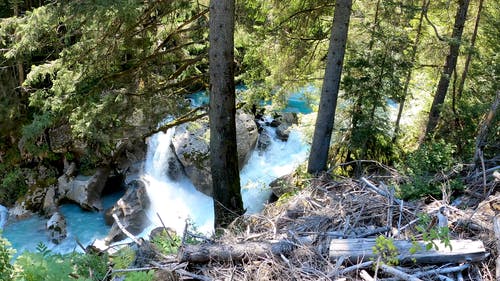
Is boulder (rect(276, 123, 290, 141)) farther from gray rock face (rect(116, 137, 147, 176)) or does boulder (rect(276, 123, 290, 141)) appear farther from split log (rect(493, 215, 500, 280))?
split log (rect(493, 215, 500, 280))

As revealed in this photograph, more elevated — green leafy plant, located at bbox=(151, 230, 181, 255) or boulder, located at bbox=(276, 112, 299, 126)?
green leafy plant, located at bbox=(151, 230, 181, 255)

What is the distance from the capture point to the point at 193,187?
12.0m

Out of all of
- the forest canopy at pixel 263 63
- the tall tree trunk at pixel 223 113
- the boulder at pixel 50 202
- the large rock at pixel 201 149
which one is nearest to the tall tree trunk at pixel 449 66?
the forest canopy at pixel 263 63

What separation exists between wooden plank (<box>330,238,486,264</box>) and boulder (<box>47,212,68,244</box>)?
935 cm

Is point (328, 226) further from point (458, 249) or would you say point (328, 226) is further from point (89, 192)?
point (89, 192)

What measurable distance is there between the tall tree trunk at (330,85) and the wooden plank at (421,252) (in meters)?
3.70

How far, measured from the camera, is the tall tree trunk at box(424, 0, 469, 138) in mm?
7625

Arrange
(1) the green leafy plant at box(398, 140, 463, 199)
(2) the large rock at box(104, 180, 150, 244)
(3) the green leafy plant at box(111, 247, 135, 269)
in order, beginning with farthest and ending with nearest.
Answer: (2) the large rock at box(104, 180, 150, 244) → (1) the green leafy plant at box(398, 140, 463, 199) → (3) the green leafy plant at box(111, 247, 135, 269)

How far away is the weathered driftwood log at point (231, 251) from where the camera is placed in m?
3.32

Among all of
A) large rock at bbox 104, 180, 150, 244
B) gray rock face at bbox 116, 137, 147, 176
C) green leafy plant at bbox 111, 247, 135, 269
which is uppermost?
green leafy plant at bbox 111, 247, 135, 269

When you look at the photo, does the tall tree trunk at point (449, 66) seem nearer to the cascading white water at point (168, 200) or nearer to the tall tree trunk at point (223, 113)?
the tall tree trunk at point (223, 113)

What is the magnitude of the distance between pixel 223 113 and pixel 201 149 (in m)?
6.15

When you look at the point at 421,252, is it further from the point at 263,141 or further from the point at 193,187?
the point at 263,141

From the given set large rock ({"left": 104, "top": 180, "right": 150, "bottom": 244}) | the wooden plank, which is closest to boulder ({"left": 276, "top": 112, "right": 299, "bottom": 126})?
large rock ({"left": 104, "top": 180, "right": 150, "bottom": 244})
